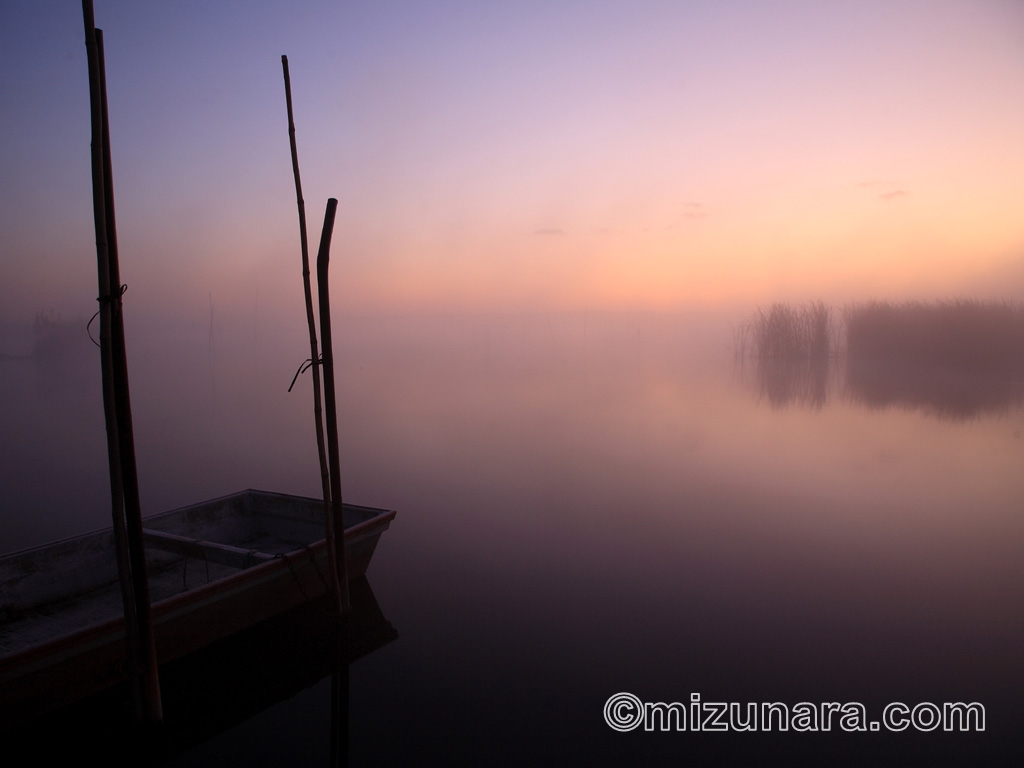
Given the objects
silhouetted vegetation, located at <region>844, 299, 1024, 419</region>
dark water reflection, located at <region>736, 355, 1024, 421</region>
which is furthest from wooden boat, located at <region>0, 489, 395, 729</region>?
silhouetted vegetation, located at <region>844, 299, 1024, 419</region>

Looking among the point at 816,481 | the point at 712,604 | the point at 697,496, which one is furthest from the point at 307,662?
the point at 816,481

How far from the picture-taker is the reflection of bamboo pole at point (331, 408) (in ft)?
11.8

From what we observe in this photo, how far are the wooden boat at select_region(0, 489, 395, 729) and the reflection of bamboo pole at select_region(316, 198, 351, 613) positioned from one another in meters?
0.10

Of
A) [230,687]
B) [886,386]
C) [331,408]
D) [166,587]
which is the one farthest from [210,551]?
[886,386]

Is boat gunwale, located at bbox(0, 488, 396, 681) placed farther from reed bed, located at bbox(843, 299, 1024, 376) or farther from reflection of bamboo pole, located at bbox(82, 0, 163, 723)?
reed bed, located at bbox(843, 299, 1024, 376)

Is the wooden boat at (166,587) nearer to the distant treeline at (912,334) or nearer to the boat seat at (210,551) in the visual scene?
the boat seat at (210,551)

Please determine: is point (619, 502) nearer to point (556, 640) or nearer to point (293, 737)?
point (556, 640)

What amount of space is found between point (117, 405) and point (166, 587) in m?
1.89

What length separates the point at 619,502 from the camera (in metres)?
7.09

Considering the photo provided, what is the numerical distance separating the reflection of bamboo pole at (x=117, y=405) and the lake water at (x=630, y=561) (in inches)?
A: 20.1

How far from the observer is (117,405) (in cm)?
247

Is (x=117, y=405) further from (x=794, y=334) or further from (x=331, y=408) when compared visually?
(x=794, y=334)

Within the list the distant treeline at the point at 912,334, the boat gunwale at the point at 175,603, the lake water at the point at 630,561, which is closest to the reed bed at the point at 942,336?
the distant treeline at the point at 912,334

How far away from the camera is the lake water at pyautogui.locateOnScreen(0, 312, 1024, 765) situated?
3.06 meters
